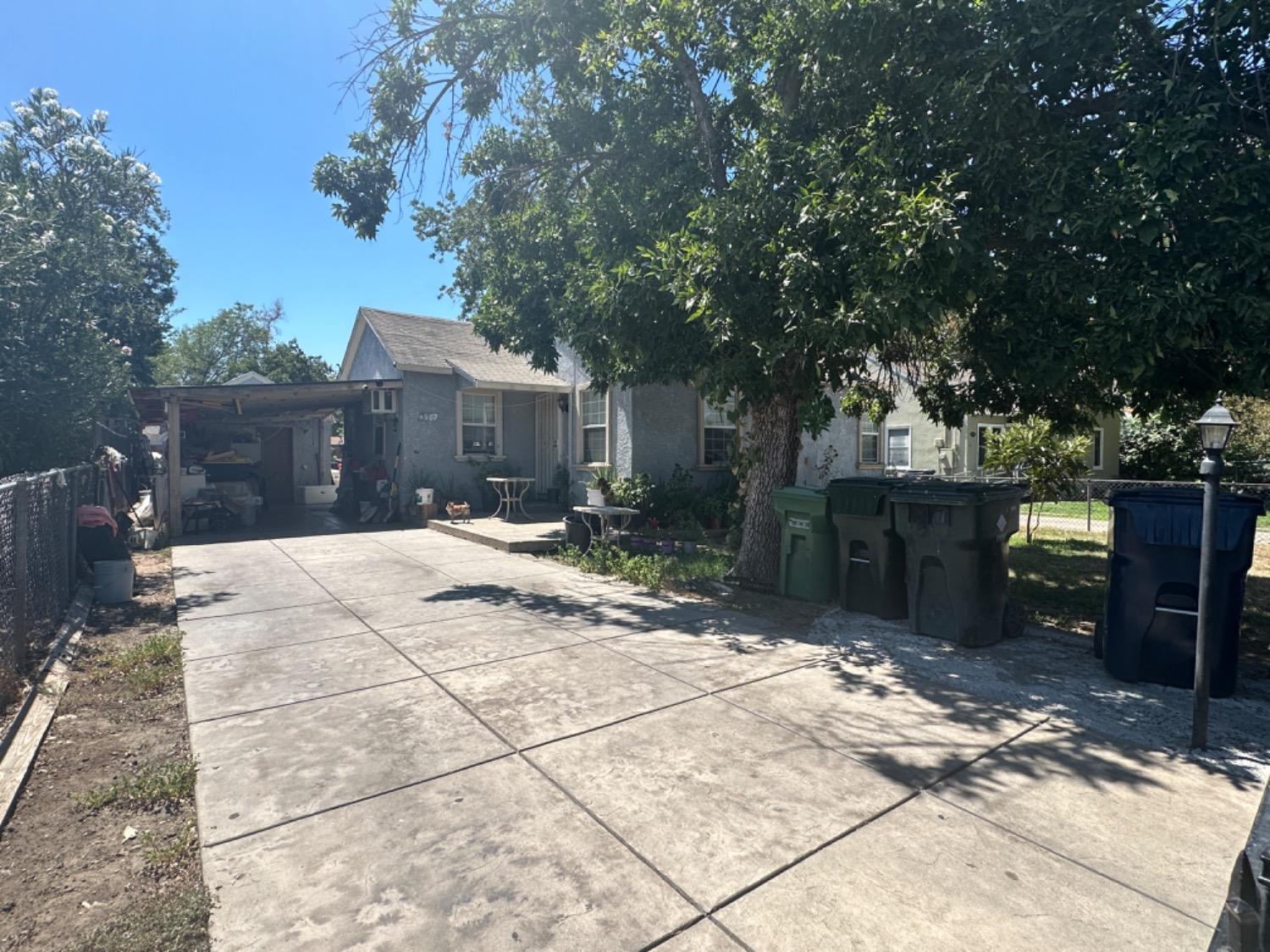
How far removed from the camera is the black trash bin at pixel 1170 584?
4.54m

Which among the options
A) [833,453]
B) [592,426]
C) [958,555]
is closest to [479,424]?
[592,426]

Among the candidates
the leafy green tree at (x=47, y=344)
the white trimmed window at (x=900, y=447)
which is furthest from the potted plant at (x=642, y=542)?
the white trimmed window at (x=900, y=447)

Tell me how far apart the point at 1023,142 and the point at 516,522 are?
10954mm

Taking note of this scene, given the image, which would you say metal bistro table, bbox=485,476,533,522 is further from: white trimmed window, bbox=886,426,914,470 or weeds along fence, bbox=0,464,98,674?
white trimmed window, bbox=886,426,914,470

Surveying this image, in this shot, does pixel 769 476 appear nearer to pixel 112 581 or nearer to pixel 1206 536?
pixel 1206 536

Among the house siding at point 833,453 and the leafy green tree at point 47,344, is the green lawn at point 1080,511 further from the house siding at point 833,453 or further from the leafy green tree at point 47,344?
the leafy green tree at point 47,344

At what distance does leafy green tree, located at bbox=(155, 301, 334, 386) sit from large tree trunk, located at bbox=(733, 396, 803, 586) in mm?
43041

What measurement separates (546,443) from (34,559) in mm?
11356

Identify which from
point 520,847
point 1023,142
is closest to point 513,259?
point 1023,142

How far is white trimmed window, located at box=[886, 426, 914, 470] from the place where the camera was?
69.1 feet

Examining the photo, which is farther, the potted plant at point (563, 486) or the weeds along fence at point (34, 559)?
the potted plant at point (563, 486)

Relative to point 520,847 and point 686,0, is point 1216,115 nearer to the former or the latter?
point 686,0

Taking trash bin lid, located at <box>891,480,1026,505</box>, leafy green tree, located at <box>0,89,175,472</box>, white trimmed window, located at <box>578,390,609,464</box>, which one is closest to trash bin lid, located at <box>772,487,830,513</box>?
trash bin lid, located at <box>891,480,1026,505</box>

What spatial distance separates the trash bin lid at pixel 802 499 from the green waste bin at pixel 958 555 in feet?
3.68
